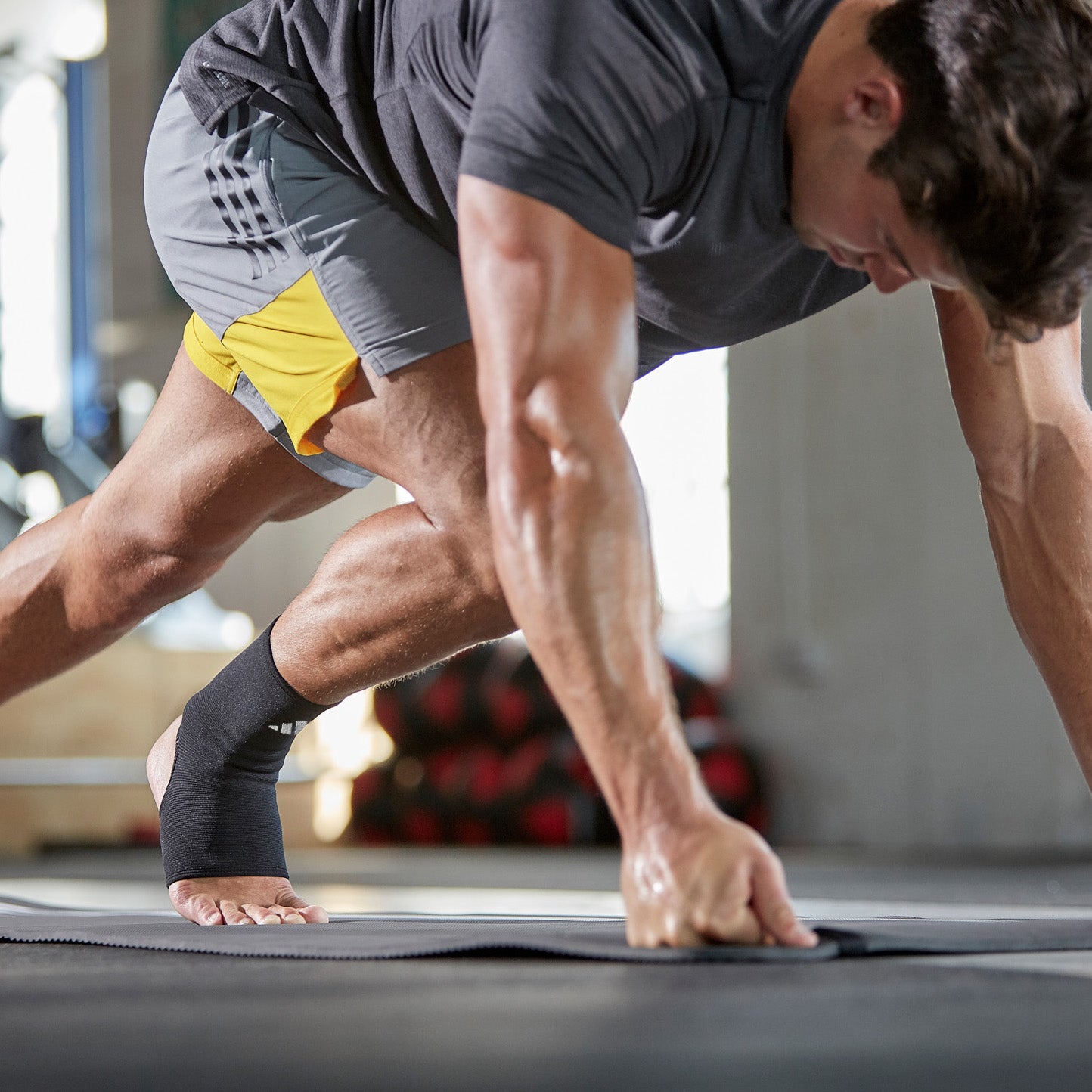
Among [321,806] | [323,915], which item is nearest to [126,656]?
[321,806]

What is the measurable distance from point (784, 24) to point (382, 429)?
498 millimetres

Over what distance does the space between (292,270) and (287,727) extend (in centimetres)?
48

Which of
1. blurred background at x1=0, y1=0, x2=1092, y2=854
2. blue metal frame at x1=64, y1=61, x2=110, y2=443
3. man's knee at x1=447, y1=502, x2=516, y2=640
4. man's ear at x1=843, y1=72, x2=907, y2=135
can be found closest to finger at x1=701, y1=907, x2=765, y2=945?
man's knee at x1=447, y1=502, x2=516, y2=640

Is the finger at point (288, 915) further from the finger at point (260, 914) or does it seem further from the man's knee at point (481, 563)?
the man's knee at point (481, 563)

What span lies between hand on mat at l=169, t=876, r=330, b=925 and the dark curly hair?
0.91 metres

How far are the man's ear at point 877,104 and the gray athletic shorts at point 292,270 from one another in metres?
0.41

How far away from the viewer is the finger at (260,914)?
1.46 metres

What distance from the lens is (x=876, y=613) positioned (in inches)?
171

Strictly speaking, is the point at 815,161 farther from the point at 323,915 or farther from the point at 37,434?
the point at 37,434

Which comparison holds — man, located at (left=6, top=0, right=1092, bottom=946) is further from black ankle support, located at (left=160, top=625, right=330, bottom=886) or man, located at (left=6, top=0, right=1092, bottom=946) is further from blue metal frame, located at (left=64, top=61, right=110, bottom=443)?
blue metal frame, located at (left=64, top=61, right=110, bottom=443)

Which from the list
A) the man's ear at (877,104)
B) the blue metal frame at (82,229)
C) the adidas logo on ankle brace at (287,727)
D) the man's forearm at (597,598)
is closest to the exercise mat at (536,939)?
the man's forearm at (597,598)

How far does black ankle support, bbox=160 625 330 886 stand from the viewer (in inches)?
59.6

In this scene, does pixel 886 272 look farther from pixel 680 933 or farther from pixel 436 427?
pixel 680 933

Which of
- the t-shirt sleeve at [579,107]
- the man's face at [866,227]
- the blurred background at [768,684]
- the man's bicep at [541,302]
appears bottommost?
the blurred background at [768,684]
